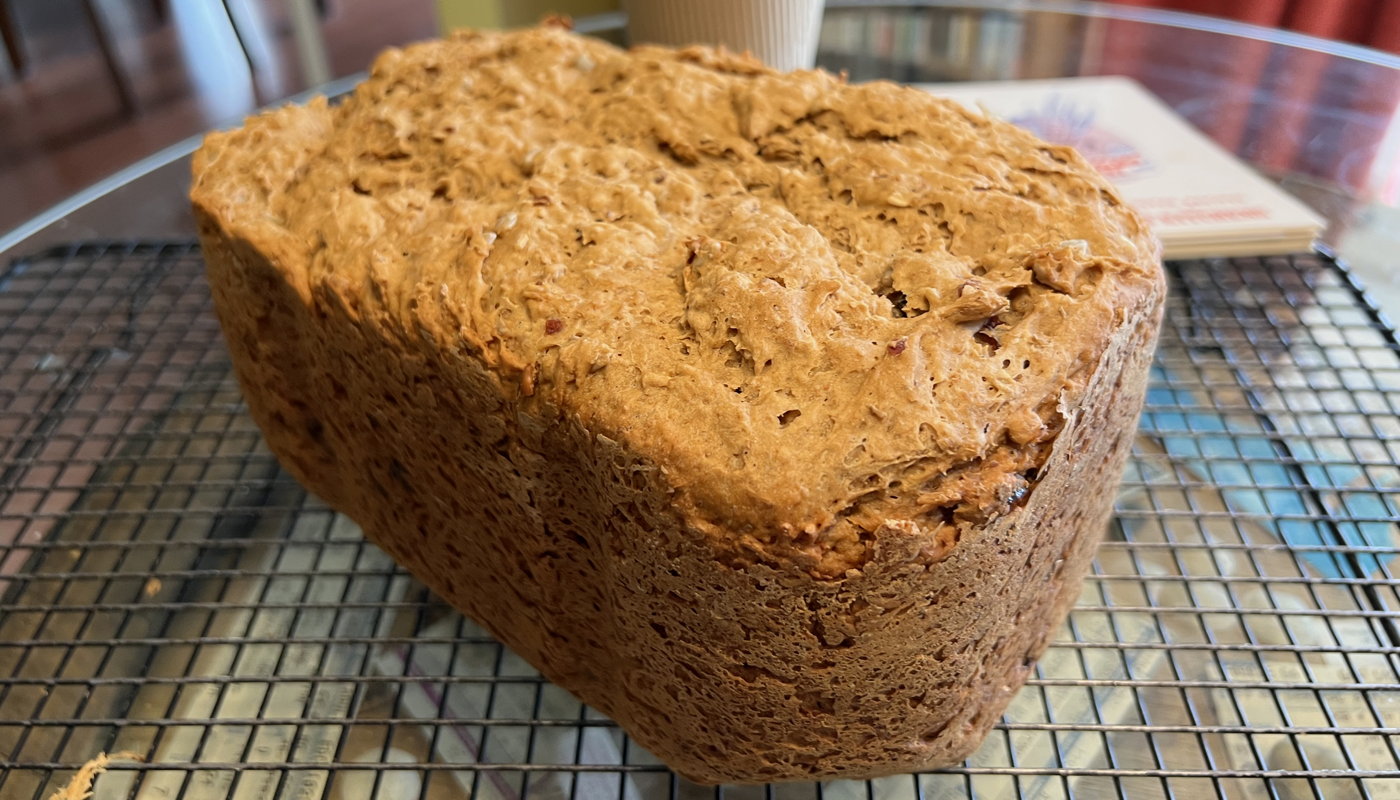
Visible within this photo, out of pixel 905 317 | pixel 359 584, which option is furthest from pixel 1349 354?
pixel 359 584

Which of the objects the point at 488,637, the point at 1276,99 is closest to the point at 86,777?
the point at 488,637

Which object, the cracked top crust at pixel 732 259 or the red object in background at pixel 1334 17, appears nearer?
the cracked top crust at pixel 732 259

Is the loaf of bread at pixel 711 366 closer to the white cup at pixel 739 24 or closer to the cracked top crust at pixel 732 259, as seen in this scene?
the cracked top crust at pixel 732 259

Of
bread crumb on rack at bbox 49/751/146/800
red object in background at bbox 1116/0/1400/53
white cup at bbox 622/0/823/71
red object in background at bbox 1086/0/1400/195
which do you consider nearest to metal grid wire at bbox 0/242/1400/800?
bread crumb on rack at bbox 49/751/146/800

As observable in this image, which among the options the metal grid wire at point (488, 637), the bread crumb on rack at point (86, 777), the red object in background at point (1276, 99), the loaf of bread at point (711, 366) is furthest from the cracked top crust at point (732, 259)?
the red object in background at point (1276, 99)

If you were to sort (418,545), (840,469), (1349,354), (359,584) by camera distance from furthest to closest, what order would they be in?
(1349,354), (359,584), (418,545), (840,469)

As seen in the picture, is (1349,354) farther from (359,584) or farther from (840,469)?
(359,584)

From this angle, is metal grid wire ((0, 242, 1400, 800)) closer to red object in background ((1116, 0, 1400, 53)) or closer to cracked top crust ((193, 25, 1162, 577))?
cracked top crust ((193, 25, 1162, 577))
